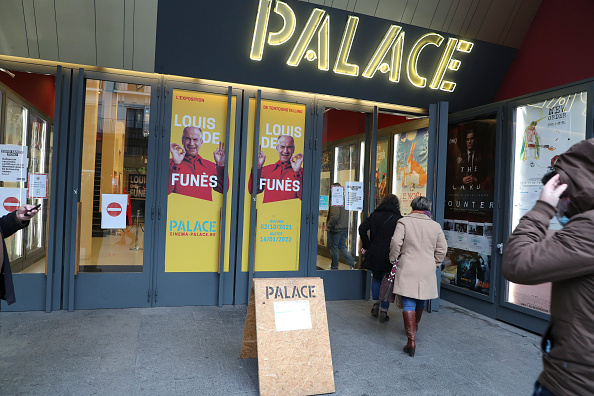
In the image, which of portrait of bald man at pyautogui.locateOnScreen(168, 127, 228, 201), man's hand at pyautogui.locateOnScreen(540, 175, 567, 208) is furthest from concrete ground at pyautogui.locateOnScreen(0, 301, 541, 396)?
man's hand at pyautogui.locateOnScreen(540, 175, 567, 208)

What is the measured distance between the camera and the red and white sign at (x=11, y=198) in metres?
5.12

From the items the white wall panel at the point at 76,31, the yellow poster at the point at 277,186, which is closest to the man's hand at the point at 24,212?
the white wall panel at the point at 76,31

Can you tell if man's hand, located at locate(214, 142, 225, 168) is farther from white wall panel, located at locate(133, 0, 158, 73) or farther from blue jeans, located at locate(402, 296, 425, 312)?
blue jeans, located at locate(402, 296, 425, 312)

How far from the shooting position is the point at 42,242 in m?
5.32

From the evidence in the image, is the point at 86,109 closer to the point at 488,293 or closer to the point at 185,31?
the point at 185,31

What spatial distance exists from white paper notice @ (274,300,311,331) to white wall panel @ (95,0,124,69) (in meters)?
3.78

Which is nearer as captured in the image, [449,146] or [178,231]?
[178,231]

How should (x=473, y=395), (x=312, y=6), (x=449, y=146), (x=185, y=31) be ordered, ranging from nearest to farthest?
(x=473, y=395) → (x=185, y=31) → (x=312, y=6) → (x=449, y=146)

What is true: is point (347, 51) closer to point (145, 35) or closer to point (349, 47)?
point (349, 47)

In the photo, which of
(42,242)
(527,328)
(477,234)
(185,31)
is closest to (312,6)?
(185,31)

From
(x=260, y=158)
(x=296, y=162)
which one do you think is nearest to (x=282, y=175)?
(x=296, y=162)

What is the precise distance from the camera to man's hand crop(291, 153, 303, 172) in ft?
20.6

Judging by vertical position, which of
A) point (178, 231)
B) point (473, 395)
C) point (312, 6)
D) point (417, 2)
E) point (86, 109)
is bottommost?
point (473, 395)

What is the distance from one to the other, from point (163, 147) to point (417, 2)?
4306mm
